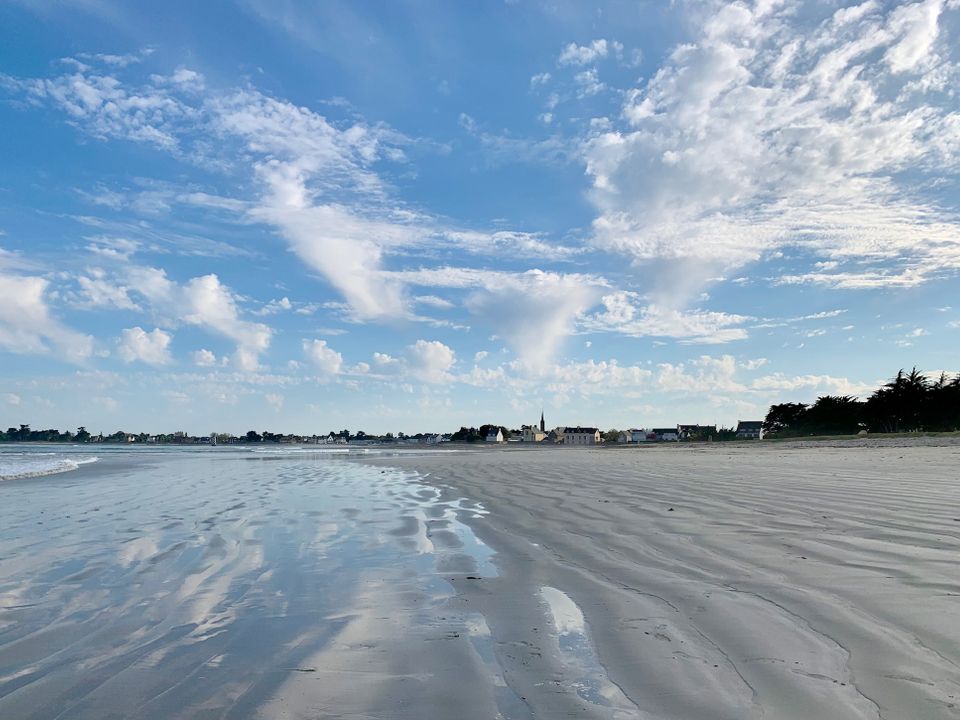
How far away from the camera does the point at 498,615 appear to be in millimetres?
4223

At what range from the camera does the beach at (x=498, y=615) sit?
2.84 metres

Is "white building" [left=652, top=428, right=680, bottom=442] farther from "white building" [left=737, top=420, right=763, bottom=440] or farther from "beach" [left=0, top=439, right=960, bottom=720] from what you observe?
"beach" [left=0, top=439, right=960, bottom=720]

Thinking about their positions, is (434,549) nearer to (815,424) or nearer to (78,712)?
(78,712)

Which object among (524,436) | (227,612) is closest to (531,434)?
(524,436)

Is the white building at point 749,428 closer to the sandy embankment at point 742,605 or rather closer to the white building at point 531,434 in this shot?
the white building at point 531,434

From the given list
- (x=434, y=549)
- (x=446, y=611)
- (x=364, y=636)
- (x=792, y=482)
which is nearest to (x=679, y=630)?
(x=446, y=611)

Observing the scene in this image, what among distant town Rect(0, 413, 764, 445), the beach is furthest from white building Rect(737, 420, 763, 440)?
the beach

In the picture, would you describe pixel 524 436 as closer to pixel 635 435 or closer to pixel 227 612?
pixel 635 435

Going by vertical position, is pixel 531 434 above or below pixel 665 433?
above

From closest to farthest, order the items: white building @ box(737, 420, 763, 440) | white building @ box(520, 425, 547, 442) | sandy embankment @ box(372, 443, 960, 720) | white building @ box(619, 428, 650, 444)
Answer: sandy embankment @ box(372, 443, 960, 720)
white building @ box(737, 420, 763, 440)
white building @ box(619, 428, 650, 444)
white building @ box(520, 425, 547, 442)

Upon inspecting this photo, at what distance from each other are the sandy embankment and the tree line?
5599 cm

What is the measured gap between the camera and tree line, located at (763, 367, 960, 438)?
5412cm

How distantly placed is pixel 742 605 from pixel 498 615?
1.61m

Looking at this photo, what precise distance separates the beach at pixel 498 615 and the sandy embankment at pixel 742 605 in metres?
0.02
